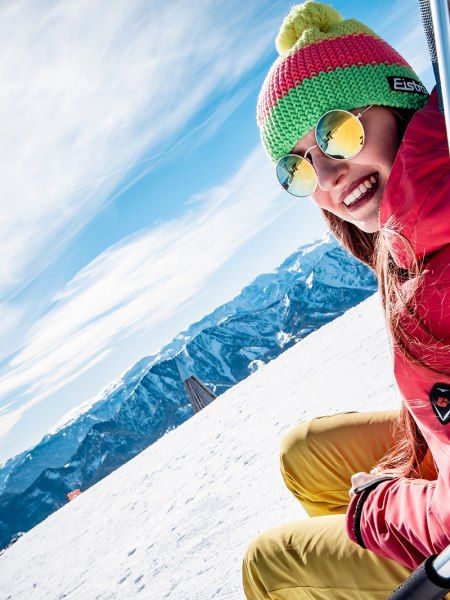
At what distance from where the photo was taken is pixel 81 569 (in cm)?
542

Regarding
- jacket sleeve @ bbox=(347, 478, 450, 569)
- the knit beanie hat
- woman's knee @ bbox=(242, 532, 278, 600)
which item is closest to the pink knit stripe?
the knit beanie hat

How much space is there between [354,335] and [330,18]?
839 centimetres

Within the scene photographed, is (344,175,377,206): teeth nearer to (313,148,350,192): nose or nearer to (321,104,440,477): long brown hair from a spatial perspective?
(313,148,350,192): nose

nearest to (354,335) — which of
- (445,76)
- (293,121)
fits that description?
(293,121)

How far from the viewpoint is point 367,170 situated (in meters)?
1.38

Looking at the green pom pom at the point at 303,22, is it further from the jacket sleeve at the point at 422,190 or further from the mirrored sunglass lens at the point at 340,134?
the jacket sleeve at the point at 422,190

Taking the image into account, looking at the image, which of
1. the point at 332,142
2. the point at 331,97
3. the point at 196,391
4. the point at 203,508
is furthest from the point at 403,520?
the point at 196,391

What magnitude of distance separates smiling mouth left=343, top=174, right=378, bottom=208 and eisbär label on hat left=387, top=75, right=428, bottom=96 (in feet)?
1.07

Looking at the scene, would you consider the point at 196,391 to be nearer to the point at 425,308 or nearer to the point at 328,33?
the point at 328,33

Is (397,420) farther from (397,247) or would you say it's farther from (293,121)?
(293,121)

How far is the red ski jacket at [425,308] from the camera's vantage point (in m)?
0.98

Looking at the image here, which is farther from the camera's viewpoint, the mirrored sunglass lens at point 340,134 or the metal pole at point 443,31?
the mirrored sunglass lens at point 340,134

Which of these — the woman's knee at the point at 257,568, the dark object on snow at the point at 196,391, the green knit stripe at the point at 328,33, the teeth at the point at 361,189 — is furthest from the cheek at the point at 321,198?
the dark object on snow at the point at 196,391

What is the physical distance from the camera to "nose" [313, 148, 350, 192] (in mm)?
1411
